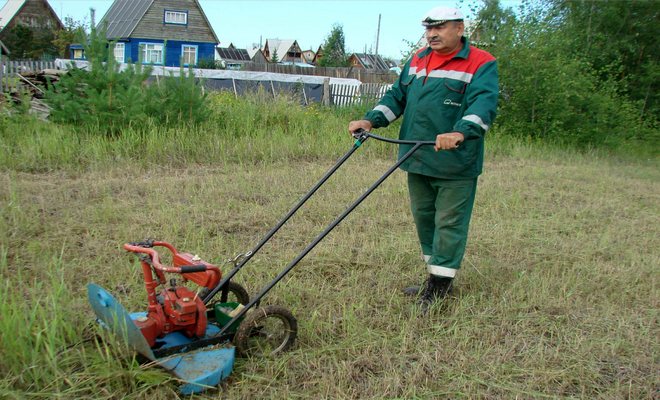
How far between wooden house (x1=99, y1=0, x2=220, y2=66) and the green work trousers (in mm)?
35606

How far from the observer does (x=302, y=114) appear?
1003 centimetres

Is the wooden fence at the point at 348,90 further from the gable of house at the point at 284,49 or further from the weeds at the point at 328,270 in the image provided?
the gable of house at the point at 284,49

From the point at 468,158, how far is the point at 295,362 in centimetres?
161

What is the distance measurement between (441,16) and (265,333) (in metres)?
2.05

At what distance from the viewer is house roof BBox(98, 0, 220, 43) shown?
37312 millimetres

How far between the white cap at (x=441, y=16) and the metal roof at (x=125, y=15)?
36.9 m

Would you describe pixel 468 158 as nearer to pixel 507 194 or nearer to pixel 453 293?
pixel 453 293

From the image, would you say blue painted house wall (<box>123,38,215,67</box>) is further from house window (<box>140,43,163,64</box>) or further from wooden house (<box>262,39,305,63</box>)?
wooden house (<box>262,39,305,63</box>)

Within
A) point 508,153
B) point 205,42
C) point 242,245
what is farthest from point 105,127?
point 205,42

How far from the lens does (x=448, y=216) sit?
3.62m

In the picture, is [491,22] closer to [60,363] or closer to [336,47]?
[60,363]

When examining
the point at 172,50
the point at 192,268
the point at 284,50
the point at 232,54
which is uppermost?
the point at 284,50

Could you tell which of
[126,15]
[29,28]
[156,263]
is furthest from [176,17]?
[156,263]

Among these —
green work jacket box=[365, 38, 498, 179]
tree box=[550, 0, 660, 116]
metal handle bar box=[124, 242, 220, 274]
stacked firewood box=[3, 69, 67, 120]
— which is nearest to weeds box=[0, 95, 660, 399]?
metal handle bar box=[124, 242, 220, 274]
